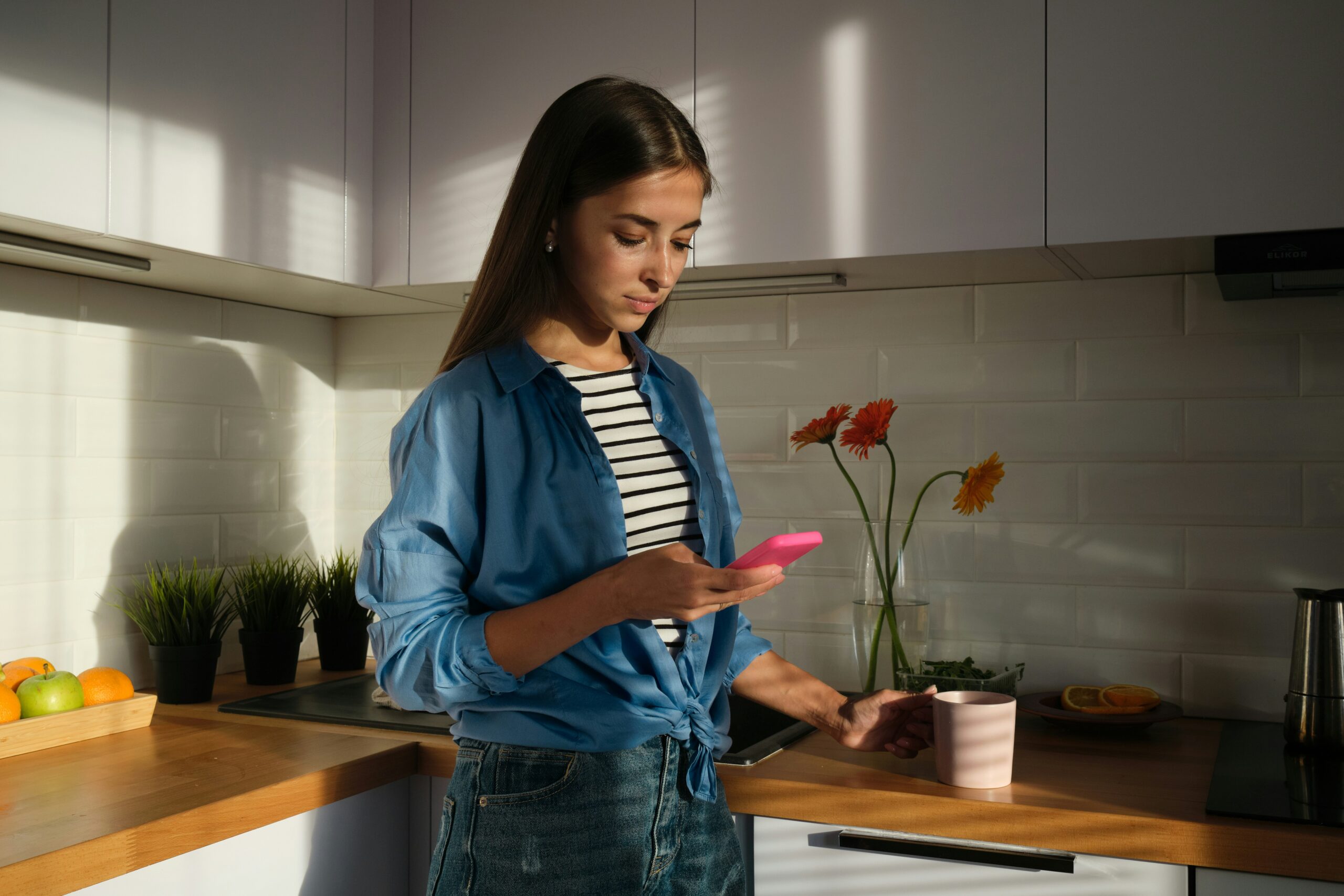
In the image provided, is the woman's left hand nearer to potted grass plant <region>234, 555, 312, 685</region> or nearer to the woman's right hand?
the woman's right hand

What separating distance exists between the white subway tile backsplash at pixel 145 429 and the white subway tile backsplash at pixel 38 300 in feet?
0.44

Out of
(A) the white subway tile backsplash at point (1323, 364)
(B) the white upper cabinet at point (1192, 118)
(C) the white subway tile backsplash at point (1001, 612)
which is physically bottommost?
(C) the white subway tile backsplash at point (1001, 612)

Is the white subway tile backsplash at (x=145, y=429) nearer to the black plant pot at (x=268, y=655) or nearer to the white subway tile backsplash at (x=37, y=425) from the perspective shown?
the white subway tile backsplash at (x=37, y=425)

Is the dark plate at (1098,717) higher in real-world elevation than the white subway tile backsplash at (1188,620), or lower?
lower

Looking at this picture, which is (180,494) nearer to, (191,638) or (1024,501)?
(191,638)

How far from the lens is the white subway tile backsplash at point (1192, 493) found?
5.49ft

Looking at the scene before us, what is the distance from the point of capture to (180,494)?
6.59 ft

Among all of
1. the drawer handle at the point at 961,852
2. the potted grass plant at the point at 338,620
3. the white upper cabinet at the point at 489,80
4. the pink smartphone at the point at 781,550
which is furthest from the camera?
the potted grass plant at the point at 338,620

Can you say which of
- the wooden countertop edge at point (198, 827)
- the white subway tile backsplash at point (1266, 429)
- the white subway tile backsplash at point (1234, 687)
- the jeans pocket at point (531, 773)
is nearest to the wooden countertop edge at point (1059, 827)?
the jeans pocket at point (531, 773)

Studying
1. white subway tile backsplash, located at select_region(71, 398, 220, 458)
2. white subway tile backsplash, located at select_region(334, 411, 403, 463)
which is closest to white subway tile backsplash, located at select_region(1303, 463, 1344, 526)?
white subway tile backsplash, located at select_region(334, 411, 403, 463)

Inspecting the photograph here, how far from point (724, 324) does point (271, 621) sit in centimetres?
97

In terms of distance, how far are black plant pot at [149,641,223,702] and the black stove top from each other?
148 centimetres

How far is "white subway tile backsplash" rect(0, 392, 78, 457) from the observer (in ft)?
5.62

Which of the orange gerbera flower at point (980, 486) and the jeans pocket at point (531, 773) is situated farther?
the orange gerbera flower at point (980, 486)
